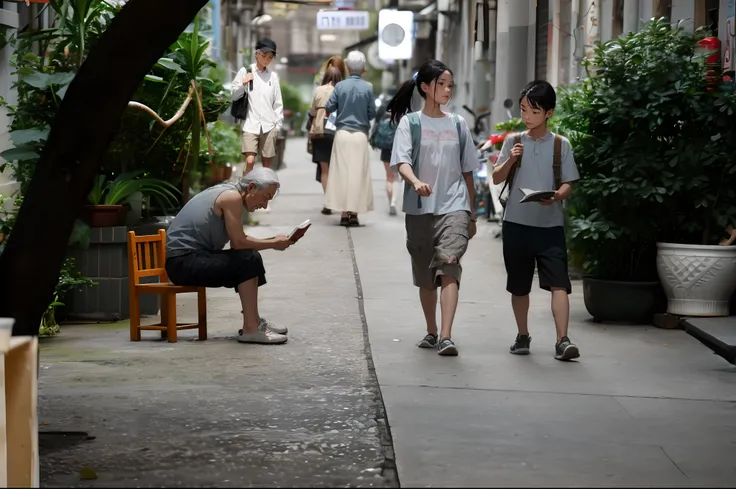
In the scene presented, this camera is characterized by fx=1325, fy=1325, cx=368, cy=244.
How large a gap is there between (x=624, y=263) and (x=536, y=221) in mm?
1873

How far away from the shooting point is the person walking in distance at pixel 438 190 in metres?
8.39

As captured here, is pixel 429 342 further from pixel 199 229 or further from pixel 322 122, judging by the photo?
pixel 322 122

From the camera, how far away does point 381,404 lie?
6867 mm

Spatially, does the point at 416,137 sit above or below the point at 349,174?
above

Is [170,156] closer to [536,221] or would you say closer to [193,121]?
[193,121]

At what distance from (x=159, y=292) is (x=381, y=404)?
2.36 meters

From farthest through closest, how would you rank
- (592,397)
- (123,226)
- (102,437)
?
1. (123,226)
2. (592,397)
3. (102,437)

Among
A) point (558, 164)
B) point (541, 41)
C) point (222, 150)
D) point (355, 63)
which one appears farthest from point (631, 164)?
point (541, 41)

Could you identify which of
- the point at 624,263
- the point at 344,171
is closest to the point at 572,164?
the point at 624,263

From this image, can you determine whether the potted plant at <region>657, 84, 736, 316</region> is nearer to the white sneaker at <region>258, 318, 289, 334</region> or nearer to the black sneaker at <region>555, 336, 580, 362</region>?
the black sneaker at <region>555, 336, 580, 362</region>

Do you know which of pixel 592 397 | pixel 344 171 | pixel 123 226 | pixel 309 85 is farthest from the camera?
pixel 309 85

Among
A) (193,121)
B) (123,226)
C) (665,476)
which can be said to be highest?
(193,121)

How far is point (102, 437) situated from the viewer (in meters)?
6.11

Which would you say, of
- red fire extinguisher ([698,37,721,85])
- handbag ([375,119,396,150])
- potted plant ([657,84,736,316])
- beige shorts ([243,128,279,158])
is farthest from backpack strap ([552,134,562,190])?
handbag ([375,119,396,150])
